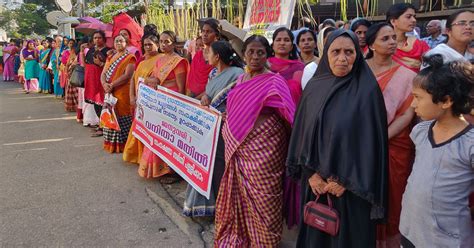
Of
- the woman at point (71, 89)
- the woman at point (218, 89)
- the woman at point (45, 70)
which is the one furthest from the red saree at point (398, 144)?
the woman at point (45, 70)

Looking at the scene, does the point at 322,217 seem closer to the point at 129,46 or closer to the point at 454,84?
the point at 454,84

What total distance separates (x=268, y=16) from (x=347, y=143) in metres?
2.79

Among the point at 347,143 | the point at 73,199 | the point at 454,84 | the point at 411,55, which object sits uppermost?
the point at 411,55

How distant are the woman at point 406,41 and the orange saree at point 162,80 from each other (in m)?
2.17

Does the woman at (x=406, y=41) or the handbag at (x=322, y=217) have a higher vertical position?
the woman at (x=406, y=41)

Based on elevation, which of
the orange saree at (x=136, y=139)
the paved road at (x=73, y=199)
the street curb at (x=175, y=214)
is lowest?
the paved road at (x=73, y=199)

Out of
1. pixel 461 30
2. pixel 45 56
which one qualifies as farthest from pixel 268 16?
pixel 45 56

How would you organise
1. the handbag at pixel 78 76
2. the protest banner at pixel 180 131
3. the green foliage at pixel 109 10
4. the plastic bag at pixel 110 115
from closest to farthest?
the protest banner at pixel 180 131 < the plastic bag at pixel 110 115 < the handbag at pixel 78 76 < the green foliage at pixel 109 10

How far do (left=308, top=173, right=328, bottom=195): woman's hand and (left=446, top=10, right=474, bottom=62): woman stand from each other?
4.23ft

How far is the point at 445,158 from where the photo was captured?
168 cm

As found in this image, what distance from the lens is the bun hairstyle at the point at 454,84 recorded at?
1671 millimetres

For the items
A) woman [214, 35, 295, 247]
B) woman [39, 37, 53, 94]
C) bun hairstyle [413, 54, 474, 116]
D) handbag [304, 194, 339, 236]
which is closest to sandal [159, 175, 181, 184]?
woman [214, 35, 295, 247]

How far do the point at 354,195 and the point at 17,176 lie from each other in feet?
13.3

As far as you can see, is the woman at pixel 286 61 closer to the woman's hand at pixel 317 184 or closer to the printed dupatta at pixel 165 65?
the woman's hand at pixel 317 184
